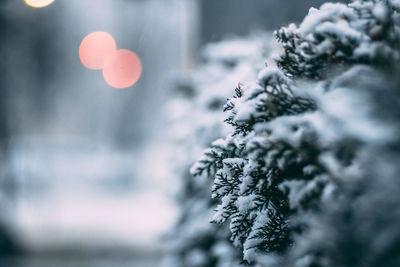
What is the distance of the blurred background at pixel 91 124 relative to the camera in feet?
24.8

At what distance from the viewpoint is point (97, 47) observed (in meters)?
15.5

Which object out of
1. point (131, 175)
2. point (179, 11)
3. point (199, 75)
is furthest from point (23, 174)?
point (199, 75)

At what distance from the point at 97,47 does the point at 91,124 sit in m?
3.87

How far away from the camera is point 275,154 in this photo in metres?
1.31

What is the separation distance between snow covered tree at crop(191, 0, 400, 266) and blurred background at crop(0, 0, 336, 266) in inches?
97.8

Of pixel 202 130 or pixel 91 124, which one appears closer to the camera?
pixel 202 130

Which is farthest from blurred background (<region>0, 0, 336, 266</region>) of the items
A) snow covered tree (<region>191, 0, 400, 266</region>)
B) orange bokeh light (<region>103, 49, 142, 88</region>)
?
snow covered tree (<region>191, 0, 400, 266</region>)

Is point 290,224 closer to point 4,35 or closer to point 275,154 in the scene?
point 275,154

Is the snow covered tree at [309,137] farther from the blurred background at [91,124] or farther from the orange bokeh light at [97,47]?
the orange bokeh light at [97,47]

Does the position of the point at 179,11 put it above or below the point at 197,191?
above

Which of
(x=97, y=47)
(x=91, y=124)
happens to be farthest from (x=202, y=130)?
(x=91, y=124)

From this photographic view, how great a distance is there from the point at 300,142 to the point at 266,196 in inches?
15.4

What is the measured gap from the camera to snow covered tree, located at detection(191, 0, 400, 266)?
108 centimetres

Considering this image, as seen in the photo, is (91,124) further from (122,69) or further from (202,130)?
(202,130)
